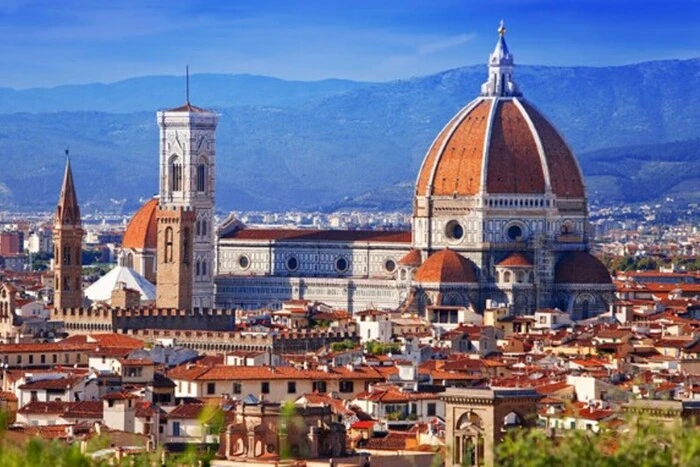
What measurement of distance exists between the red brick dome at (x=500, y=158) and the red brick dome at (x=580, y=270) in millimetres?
3809

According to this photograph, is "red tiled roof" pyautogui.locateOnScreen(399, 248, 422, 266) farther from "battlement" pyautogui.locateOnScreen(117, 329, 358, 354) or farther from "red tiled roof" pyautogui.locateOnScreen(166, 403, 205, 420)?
"red tiled roof" pyautogui.locateOnScreen(166, 403, 205, 420)

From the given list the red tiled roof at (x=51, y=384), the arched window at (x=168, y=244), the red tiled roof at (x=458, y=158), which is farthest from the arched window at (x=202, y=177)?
the red tiled roof at (x=51, y=384)

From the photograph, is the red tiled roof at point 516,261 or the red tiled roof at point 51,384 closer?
the red tiled roof at point 51,384

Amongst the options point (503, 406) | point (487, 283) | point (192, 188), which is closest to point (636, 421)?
point (503, 406)

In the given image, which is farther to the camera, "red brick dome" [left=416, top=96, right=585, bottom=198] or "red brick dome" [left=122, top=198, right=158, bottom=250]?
"red brick dome" [left=122, top=198, right=158, bottom=250]

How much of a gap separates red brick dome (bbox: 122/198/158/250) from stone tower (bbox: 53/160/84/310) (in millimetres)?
19396

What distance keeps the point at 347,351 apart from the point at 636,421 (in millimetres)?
51385

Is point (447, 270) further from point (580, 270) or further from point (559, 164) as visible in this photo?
point (559, 164)

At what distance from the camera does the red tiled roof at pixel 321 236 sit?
130 meters

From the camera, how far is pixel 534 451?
3003cm

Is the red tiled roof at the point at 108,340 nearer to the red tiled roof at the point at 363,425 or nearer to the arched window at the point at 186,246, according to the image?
the arched window at the point at 186,246

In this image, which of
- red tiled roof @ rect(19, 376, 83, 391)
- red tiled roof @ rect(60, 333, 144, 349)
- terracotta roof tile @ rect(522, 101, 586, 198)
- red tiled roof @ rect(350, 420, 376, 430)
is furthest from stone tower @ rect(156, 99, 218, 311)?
red tiled roof @ rect(350, 420, 376, 430)

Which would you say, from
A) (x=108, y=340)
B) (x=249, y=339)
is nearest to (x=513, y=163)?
(x=249, y=339)

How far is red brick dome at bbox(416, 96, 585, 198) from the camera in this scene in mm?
122562
